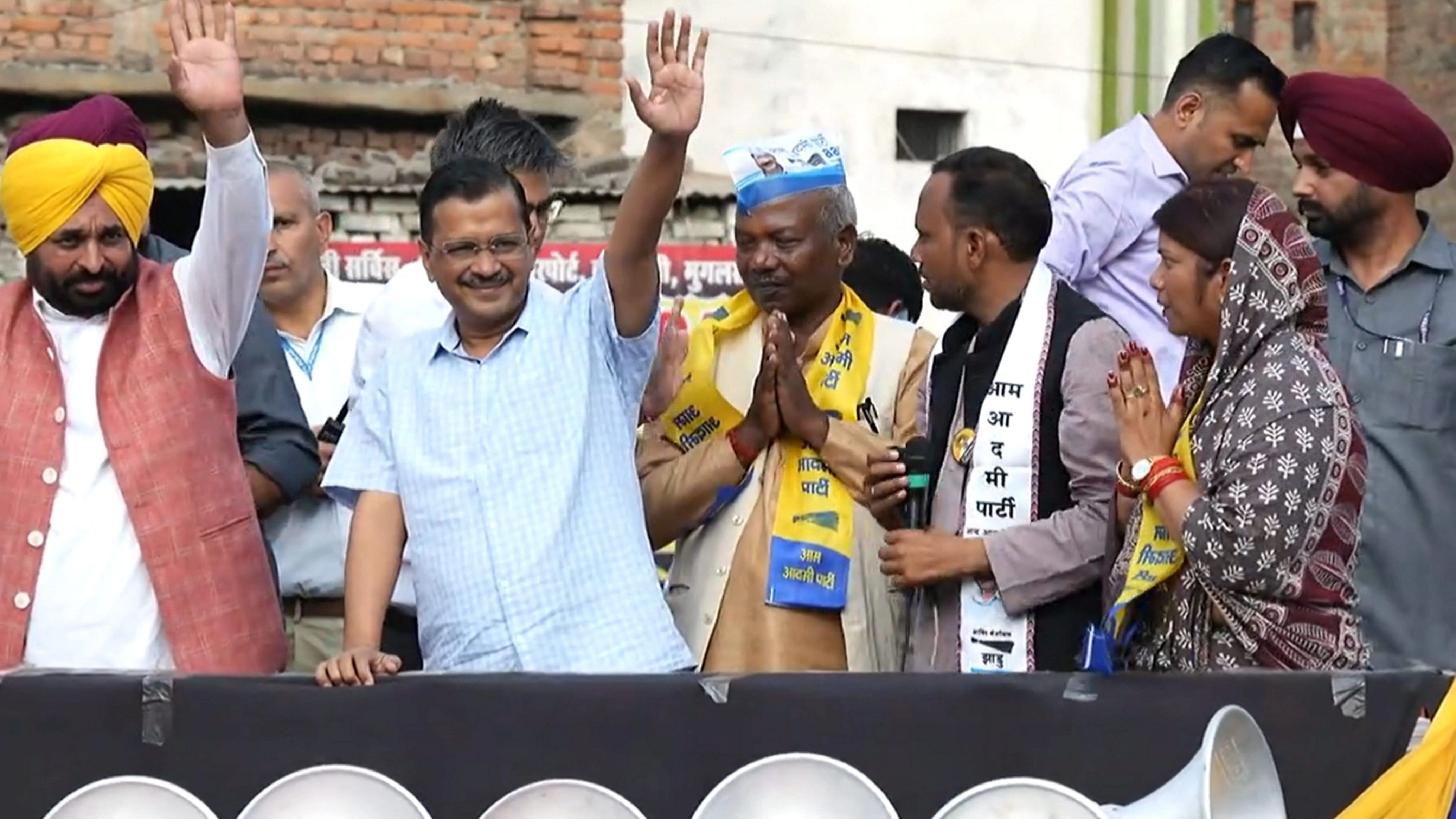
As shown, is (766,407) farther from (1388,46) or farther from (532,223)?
(1388,46)

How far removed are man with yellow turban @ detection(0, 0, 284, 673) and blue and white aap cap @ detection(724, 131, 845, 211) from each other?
0.97 m

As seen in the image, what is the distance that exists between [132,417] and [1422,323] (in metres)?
2.54

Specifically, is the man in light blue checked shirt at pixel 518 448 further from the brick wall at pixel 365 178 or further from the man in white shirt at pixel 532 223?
the brick wall at pixel 365 178

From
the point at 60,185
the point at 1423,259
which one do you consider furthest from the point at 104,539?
the point at 1423,259

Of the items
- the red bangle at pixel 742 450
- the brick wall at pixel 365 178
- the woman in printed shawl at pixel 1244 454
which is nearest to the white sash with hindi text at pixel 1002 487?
the woman in printed shawl at pixel 1244 454

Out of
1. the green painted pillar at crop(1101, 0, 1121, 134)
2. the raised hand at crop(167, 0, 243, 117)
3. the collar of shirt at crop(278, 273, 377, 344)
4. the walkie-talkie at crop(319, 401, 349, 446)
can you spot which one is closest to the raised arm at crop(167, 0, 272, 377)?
the raised hand at crop(167, 0, 243, 117)

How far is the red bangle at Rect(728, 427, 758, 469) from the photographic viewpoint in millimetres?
4430

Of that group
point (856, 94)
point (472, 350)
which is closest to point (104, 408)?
point (472, 350)

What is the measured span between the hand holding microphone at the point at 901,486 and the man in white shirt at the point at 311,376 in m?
1.01

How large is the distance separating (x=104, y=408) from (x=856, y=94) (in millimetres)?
10497

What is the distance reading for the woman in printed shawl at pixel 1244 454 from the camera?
367cm

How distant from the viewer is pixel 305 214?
533 cm

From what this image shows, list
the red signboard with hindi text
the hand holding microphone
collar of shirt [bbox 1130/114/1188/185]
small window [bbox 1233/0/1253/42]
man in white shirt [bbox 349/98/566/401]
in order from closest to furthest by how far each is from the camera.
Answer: the hand holding microphone < man in white shirt [bbox 349/98/566/401] < collar of shirt [bbox 1130/114/1188/185] < the red signboard with hindi text < small window [bbox 1233/0/1253/42]

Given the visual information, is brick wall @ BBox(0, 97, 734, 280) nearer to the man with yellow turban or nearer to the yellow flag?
the man with yellow turban
